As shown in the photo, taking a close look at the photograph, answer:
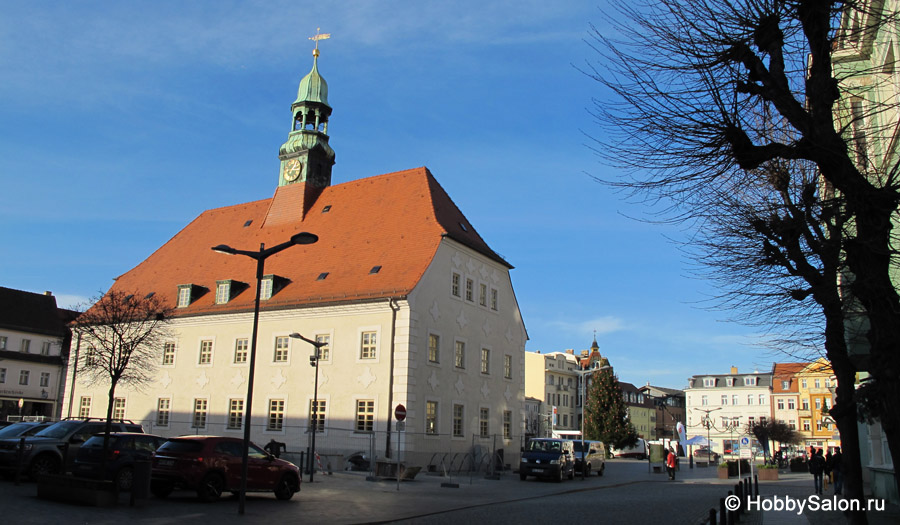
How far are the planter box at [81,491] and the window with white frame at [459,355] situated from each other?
22.0 m

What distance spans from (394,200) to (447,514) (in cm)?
2528

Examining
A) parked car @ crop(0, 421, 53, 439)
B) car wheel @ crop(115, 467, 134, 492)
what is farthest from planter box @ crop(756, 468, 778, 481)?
parked car @ crop(0, 421, 53, 439)

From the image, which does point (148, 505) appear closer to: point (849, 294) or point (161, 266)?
point (849, 294)

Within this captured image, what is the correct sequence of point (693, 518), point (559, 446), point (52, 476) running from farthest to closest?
point (559, 446)
point (693, 518)
point (52, 476)

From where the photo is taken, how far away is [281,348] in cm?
3791

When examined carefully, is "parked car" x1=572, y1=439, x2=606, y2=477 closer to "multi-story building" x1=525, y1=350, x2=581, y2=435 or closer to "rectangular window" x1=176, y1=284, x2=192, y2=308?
"rectangular window" x1=176, y1=284, x2=192, y2=308

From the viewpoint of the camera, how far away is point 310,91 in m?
46.7

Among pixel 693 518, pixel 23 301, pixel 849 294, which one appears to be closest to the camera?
pixel 849 294

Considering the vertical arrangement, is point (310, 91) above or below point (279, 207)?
above

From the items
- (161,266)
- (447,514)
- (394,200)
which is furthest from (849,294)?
(161,266)

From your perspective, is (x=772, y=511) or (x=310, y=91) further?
(x=310, y=91)

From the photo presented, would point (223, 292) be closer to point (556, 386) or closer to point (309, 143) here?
point (309, 143)

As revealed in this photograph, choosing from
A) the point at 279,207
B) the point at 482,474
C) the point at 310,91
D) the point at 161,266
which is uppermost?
the point at 310,91

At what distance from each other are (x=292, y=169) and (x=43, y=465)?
28.2 m
